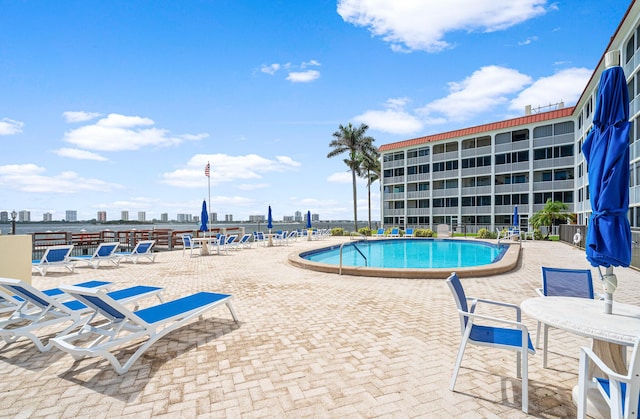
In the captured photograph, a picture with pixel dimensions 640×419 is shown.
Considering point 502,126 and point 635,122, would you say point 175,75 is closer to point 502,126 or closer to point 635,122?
point 635,122

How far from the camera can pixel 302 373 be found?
11.6ft

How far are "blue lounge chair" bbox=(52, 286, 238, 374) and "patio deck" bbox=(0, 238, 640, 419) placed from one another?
0.77ft

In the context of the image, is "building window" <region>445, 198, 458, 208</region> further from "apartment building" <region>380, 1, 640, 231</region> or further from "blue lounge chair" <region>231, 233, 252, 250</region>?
"blue lounge chair" <region>231, 233, 252, 250</region>

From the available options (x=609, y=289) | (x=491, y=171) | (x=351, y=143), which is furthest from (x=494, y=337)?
(x=491, y=171)

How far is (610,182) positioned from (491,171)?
36.6 metres

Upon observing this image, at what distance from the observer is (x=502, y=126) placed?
34.4 meters

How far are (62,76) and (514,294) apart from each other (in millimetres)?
17464

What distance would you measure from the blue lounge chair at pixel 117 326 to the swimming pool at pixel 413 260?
20.6 ft

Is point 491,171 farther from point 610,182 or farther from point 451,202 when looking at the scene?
point 610,182

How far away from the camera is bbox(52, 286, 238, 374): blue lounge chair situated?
11.4 feet

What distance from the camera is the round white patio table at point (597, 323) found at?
242 centimetres

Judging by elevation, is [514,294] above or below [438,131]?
below

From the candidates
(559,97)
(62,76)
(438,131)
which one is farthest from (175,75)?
(559,97)

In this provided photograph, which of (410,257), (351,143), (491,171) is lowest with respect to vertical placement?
(410,257)
